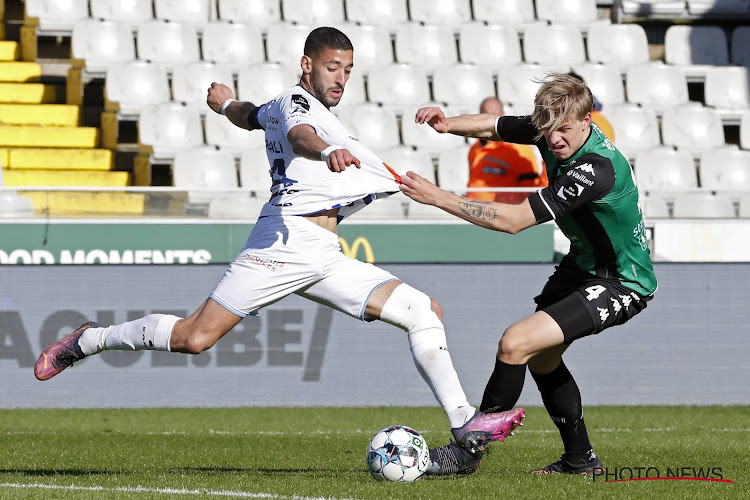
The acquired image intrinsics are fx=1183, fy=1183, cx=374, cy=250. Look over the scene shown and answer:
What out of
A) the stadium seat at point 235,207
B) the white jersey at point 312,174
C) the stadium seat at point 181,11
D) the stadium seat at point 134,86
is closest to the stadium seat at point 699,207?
the stadium seat at point 235,207

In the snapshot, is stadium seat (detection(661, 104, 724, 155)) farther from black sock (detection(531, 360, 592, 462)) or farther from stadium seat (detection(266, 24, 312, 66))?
black sock (detection(531, 360, 592, 462))

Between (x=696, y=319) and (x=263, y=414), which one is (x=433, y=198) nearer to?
(x=263, y=414)

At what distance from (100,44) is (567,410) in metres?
10.2

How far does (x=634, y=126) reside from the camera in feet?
49.0

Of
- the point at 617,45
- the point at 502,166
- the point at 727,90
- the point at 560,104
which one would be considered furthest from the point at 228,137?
the point at 560,104

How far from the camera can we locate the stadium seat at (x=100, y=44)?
1489 cm

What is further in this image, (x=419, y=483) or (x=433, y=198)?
(x=419, y=483)

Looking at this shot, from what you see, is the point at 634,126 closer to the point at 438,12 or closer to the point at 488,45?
the point at 488,45

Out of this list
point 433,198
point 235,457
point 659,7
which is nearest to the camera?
point 433,198

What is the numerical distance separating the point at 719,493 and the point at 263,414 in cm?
549

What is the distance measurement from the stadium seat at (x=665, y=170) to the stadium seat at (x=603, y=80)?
139 cm

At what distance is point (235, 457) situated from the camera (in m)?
7.46

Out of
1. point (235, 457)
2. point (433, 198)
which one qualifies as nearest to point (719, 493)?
point (433, 198)

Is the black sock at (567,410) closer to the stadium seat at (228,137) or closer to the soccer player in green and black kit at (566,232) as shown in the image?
the soccer player in green and black kit at (566,232)
